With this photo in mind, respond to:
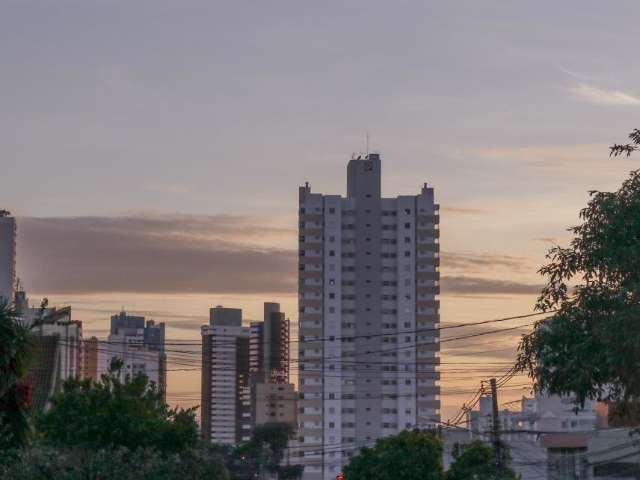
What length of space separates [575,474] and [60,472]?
54.7 meters

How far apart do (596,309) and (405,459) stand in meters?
92.2

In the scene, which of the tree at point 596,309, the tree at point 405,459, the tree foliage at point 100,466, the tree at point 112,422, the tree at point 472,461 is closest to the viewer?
the tree at point 596,309

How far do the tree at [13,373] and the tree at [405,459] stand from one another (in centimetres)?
8433

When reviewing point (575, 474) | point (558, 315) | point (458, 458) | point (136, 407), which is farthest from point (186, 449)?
point (558, 315)

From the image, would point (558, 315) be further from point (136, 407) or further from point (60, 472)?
point (136, 407)

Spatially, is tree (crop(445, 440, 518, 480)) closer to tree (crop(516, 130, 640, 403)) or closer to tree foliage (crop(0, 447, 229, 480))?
tree foliage (crop(0, 447, 229, 480))

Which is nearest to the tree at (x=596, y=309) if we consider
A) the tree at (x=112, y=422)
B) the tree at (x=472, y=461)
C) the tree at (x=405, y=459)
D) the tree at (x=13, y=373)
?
the tree at (x=13, y=373)

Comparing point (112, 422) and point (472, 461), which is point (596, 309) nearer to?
point (112, 422)

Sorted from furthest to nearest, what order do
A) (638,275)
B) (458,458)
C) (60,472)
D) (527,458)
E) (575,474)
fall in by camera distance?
1. (527,458)
2. (458,458)
3. (575,474)
4. (60,472)
5. (638,275)

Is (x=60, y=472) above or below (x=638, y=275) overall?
below

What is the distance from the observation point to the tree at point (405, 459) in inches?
4931

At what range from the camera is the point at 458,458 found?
121438 mm

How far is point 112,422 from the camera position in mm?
84500

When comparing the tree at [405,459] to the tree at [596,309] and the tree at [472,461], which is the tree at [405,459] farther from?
the tree at [596,309]
